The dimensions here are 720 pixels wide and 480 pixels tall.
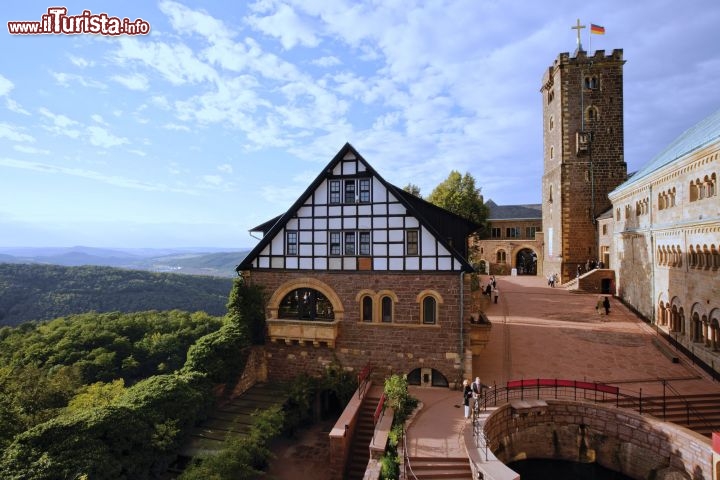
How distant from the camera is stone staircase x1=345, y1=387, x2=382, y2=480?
14547 mm

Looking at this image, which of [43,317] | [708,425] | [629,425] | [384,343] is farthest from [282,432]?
[43,317]

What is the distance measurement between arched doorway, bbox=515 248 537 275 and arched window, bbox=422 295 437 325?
41.0 meters

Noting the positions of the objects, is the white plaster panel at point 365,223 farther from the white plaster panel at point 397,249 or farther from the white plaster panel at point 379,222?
the white plaster panel at point 397,249

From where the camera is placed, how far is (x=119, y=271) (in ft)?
278

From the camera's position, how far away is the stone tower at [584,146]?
126ft

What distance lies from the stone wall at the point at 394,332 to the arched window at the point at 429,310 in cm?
27

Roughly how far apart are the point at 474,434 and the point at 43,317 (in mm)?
72620

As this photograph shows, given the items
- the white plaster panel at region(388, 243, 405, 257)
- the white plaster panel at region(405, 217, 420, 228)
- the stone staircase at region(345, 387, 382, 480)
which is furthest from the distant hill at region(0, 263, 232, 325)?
the white plaster panel at region(405, 217, 420, 228)

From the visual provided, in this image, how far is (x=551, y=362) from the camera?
2017 cm

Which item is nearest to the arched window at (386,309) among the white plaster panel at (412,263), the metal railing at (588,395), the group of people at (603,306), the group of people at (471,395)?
the white plaster panel at (412,263)

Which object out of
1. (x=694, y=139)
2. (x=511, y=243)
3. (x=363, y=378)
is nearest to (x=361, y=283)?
(x=363, y=378)

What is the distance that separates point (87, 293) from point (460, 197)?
69.3 meters

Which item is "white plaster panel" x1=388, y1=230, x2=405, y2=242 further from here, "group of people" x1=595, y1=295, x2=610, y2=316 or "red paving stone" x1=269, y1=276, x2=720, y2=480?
"group of people" x1=595, y1=295, x2=610, y2=316

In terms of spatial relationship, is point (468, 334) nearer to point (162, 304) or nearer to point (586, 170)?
point (586, 170)
